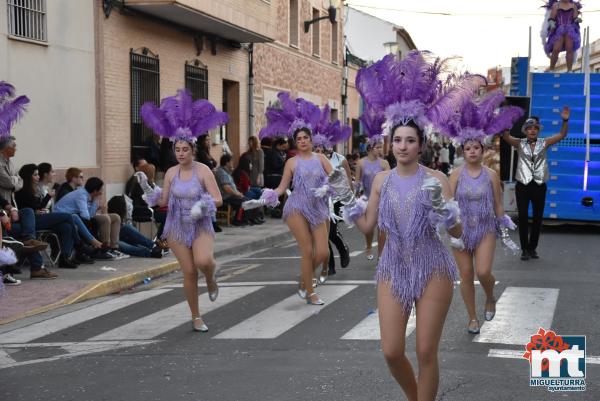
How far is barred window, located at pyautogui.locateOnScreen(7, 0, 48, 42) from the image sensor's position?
553 inches

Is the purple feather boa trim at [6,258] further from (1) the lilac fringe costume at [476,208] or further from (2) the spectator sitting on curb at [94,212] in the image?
(2) the spectator sitting on curb at [94,212]

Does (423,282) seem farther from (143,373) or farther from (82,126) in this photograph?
A: (82,126)

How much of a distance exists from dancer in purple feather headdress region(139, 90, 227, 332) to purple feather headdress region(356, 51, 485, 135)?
294 centimetres

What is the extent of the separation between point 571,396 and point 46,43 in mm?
11408

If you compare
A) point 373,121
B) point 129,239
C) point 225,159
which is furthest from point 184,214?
point 225,159

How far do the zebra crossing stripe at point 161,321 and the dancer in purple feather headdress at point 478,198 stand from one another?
2.74m

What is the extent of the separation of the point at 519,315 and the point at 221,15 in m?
13.0

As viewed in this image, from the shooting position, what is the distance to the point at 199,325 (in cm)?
830

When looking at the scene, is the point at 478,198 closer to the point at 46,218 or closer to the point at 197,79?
the point at 46,218

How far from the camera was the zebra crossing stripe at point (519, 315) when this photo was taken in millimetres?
7751

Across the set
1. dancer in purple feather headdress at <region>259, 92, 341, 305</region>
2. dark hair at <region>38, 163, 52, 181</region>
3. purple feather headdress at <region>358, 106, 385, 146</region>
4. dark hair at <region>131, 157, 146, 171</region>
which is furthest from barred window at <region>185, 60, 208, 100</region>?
purple feather headdress at <region>358, 106, 385, 146</region>

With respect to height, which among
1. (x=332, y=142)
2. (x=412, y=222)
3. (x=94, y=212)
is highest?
(x=332, y=142)

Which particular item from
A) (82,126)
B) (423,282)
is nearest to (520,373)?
(423,282)

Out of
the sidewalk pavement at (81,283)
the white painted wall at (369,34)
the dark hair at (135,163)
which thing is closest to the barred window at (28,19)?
the dark hair at (135,163)
